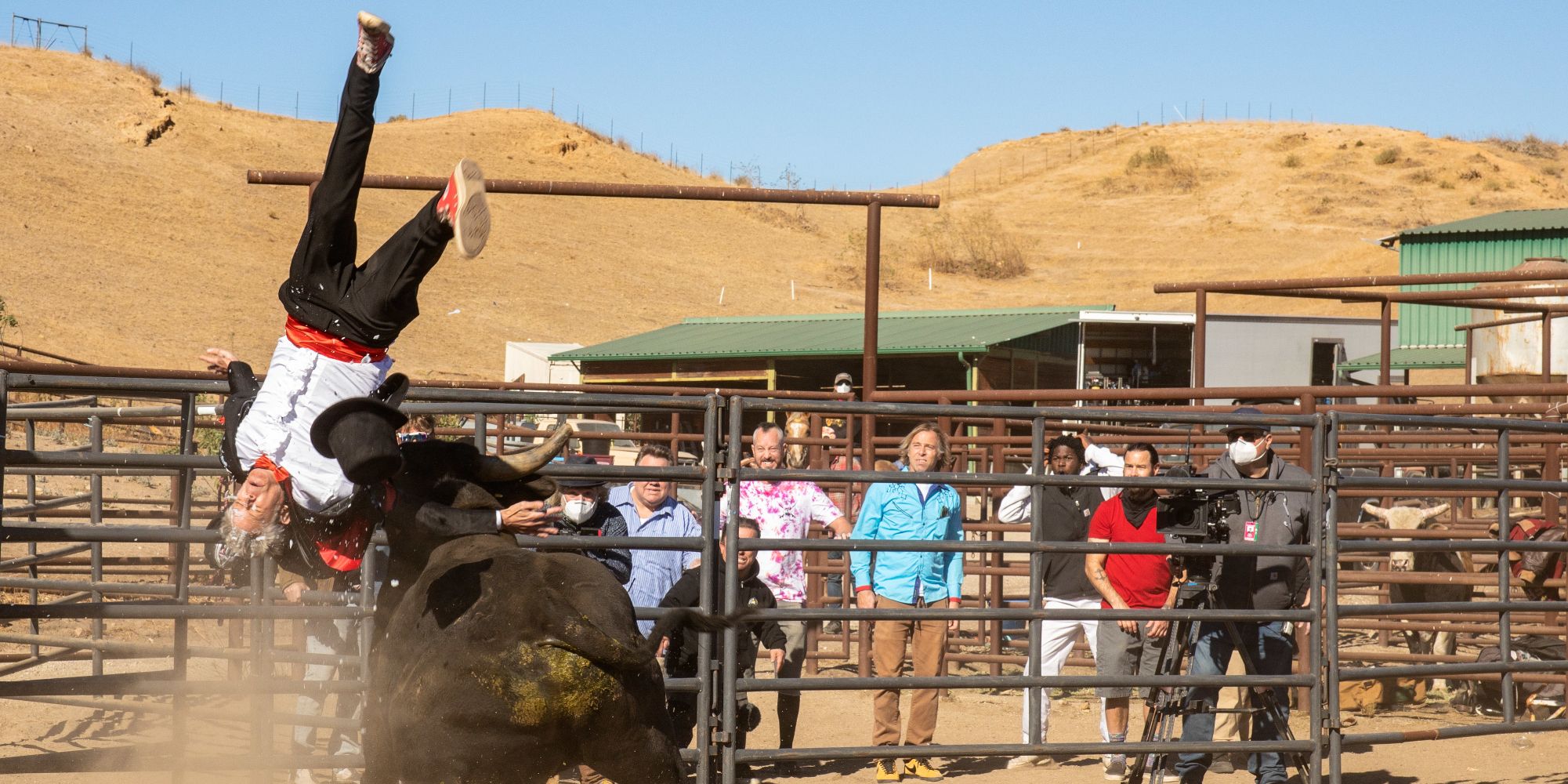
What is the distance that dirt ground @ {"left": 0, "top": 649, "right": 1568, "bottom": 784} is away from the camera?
7.15 metres

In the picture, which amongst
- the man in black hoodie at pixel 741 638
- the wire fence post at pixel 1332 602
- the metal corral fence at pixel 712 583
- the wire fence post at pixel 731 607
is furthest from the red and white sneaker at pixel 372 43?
the wire fence post at pixel 1332 602

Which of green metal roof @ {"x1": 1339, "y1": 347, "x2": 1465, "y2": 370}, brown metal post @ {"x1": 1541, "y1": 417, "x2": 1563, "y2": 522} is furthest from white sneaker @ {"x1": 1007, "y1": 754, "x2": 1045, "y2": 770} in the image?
green metal roof @ {"x1": 1339, "y1": 347, "x2": 1465, "y2": 370}

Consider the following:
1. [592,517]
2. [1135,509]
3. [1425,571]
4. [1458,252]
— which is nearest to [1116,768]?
[1135,509]

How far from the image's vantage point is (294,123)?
2185 inches

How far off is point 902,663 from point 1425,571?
4.42 metres

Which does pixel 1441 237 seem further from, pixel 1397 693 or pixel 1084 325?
pixel 1397 693

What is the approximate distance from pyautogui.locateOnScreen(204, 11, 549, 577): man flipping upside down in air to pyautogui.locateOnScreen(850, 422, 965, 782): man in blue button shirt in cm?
358

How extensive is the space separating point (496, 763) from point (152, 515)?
5427 millimetres

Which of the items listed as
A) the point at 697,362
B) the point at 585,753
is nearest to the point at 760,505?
the point at 585,753

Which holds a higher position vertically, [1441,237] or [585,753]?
[1441,237]

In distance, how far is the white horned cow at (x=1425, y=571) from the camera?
9.52m

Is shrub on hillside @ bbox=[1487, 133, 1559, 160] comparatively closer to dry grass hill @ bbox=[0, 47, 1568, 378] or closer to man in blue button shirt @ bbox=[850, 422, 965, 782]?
dry grass hill @ bbox=[0, 47, 1568, 378]

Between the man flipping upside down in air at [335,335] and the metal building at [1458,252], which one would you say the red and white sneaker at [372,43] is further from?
the metal building at [1458,252]

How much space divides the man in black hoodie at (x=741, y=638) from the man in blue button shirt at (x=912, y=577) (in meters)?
0.52
